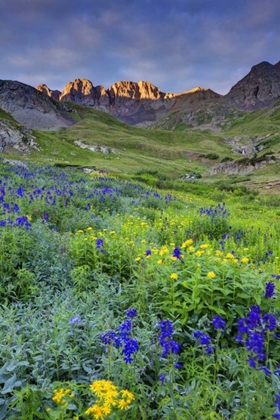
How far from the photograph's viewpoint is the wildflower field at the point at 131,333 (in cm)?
237

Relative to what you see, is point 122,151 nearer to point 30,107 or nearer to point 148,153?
point 148,153

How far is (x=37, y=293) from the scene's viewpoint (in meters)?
4.48

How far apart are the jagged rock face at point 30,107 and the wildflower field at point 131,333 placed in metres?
130

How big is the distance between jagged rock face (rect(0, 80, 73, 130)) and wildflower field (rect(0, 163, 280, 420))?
13006cm

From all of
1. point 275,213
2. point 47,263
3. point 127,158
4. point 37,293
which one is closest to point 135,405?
point 37,293

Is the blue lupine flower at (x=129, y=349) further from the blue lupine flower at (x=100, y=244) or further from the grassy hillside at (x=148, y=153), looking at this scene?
the grassy hillside at (x=148, y=153)

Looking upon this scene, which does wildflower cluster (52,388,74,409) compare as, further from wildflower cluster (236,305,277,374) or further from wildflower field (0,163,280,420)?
wildflower cluster (236,305,277,374)

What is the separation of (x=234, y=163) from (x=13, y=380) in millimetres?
42293

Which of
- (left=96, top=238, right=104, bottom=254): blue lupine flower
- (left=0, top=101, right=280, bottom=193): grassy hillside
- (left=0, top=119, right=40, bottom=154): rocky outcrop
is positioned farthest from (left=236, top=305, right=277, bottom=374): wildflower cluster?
(left=0, top=119, right=40, bottom=154): rocky outcrop

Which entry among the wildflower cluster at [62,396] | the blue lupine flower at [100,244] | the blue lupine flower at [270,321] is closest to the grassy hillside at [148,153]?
Answer: the blue lupine flower at [100,244]

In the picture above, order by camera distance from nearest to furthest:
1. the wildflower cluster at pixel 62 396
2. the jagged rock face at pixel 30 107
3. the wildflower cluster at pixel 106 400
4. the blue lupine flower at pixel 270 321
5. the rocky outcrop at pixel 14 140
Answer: the wildflower cluster at pixel 106 400
the wildflower cluster at pixel 62 396
the blue lupine flower at pixel 270 321
the rocky outcrop at pixel 14 140
the jagged rock face at pixel 30 107

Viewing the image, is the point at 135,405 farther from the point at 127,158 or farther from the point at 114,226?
the point at 127,158

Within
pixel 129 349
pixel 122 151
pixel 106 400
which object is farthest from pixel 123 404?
pixel 122 151

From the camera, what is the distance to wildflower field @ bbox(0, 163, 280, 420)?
2.37 m
